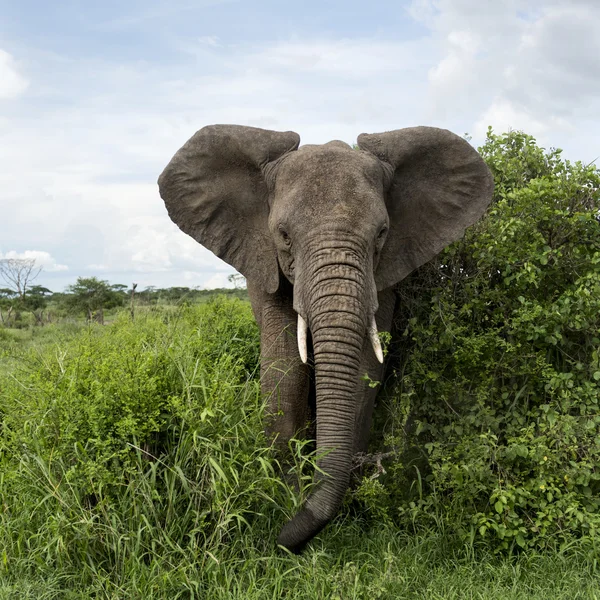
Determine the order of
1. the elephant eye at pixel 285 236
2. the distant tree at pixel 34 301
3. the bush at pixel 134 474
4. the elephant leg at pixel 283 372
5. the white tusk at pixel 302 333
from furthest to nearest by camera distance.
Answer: the distant tree at pixel 34 301
the elephant leg at pixel 283 372
the elephant eye at pixel 285 236
the white tusk at pixel 302 333
the bush at pixel 134 474

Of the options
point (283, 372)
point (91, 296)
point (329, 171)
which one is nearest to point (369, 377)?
point (283, 372)

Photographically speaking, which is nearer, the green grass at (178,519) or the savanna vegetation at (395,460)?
the green grass at (178,519)

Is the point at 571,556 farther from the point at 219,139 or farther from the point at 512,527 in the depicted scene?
the point at 219,139

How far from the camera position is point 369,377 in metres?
6.08

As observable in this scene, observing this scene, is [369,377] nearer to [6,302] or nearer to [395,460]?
[395,460]

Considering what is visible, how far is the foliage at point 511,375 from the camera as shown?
5.62m

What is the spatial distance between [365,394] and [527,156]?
3311 mm

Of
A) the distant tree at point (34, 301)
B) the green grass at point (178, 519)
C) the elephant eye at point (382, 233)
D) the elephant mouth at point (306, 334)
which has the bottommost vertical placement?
the distant tree at point (34, 301)

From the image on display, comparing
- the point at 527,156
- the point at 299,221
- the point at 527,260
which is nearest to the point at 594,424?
the point at 527,260

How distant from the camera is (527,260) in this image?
254 inches

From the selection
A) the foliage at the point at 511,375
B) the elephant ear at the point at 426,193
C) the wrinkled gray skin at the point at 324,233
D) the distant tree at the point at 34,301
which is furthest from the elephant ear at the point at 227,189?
the distant tree at the point at 34,301

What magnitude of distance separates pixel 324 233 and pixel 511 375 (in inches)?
87.7

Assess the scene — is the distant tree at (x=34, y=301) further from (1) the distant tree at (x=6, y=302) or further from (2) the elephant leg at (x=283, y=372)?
(2) the elephant leg at (x=283, y=372)

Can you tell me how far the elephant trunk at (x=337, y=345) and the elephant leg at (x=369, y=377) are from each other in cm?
73
